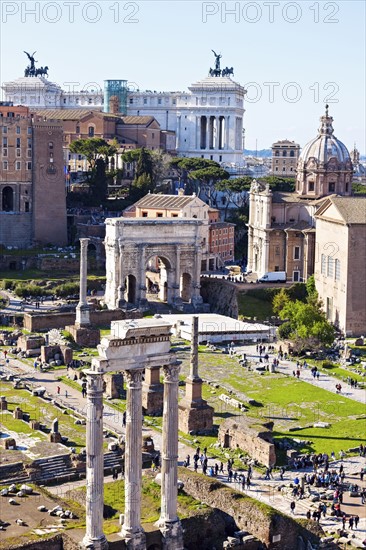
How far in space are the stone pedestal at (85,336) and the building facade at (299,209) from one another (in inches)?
755

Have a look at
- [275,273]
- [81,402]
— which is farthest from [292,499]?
[275,273]

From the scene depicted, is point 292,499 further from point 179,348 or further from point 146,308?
point 146,308

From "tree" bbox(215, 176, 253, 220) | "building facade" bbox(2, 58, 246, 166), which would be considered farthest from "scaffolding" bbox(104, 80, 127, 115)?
"tree" bbox(215, 176, 253, 220)

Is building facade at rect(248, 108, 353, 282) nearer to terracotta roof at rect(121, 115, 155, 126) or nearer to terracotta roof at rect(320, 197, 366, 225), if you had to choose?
terracotta roof at rect(320, 197, 366, 225)

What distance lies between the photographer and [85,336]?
59.5 metres

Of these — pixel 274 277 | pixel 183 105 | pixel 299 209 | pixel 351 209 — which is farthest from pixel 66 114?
pixel 351 209

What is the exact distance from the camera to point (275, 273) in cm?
7362

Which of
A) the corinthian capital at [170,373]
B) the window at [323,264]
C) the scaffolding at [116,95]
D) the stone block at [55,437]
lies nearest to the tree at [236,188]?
the window at [323,264]

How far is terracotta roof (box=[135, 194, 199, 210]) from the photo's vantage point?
246ft

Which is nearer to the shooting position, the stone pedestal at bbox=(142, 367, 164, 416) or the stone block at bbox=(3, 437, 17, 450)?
the stone block at bbox=(3, 437, 17, 450)

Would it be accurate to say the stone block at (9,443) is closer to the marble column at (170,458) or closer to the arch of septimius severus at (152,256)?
the marble column at (170,458)

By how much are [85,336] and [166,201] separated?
65.9ft

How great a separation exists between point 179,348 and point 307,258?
59.9 feet

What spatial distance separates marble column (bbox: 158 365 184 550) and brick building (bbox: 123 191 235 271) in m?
47.1
